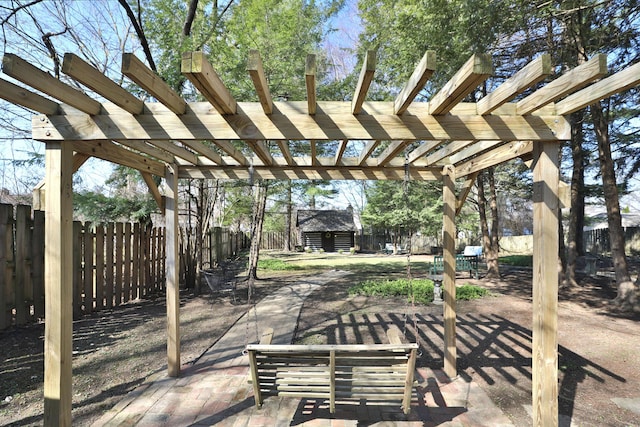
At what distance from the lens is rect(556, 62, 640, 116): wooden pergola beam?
189 cm

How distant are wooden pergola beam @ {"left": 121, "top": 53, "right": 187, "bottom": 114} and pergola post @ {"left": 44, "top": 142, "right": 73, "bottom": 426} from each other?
1.01 meters

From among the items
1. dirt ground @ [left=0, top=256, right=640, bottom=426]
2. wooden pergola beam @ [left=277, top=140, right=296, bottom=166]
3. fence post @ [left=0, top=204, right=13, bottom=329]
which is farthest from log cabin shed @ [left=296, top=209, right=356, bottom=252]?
wooden pergola beam @ [left=277, top=140, right=296, bottom=166]

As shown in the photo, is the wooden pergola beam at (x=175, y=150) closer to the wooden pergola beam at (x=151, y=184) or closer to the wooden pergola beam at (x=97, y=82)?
the wooden pergola beam at (x=151, y=184)

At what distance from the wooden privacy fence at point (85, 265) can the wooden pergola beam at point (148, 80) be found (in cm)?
449

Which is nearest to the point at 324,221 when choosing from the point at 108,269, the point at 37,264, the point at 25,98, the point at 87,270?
the point at 108,269

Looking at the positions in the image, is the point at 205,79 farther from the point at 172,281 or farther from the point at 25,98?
the point at 172,281

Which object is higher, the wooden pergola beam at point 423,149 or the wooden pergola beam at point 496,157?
the wooden pergola beam at point 423,149

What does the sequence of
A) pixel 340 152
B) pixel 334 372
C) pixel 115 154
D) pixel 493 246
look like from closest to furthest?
pixel 334 372 < pixel 115 154 < pixel 340 152 < pixel 493 246

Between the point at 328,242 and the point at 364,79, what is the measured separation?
27435 mm

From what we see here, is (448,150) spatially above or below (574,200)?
above

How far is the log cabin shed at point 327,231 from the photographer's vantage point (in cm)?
2841

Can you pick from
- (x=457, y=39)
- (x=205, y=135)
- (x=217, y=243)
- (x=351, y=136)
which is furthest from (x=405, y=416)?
(x=217, y=243)

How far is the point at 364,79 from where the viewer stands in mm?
2020

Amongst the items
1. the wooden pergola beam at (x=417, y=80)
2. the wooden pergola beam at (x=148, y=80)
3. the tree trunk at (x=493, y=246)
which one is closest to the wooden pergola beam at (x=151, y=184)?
the wooden pergola beam at (x=148, y=80)
